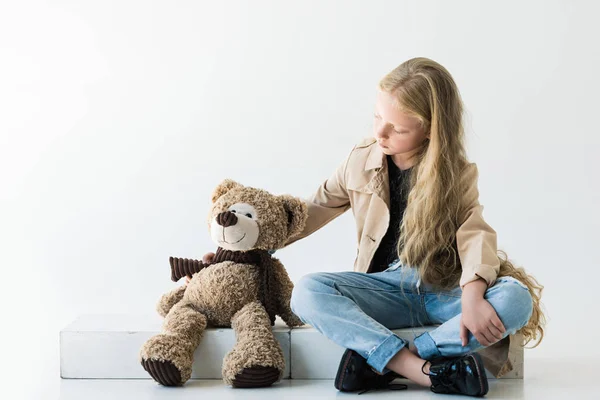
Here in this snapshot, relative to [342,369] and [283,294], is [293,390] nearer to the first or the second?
[342,369]

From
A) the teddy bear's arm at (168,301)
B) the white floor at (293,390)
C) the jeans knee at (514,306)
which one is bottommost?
the white floor at (293,390)

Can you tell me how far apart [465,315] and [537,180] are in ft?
5.04

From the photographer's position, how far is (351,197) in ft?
7.79

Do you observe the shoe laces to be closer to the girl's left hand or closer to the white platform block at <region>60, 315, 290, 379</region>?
the girl's left hand

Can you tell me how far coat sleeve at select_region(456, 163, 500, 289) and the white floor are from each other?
24 centimetres

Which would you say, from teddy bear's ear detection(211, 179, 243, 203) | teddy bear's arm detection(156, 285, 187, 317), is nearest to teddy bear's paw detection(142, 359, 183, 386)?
teddy bear's arm detection(156, 285, 187, 317)

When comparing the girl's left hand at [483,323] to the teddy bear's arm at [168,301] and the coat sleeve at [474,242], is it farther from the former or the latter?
the teddy bear's arm at [168,301]

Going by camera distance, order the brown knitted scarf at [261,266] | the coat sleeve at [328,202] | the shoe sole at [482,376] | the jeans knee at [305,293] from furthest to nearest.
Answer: the coat sleeve at [328,202] < the brown knitted scarf at [261,266] < the jeans knee at [305,293] < the shoe sole at [482,376]

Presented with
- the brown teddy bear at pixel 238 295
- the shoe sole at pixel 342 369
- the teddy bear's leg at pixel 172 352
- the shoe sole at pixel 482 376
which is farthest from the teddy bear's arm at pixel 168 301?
the shoe sole at pixel 482 376

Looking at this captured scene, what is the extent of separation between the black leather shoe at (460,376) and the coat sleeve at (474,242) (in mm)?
160

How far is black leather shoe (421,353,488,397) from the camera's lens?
2.04 meters

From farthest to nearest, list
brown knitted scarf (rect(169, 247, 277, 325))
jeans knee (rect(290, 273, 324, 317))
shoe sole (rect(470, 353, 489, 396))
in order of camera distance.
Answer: brown knitted scarf (rect(169, 247, 277, 325)), jeans knee (rect(290, 273, 324, 317)), shoe sole (rect(470, 353, 489, 396))

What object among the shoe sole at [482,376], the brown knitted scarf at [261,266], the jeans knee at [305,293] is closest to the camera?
the shoe sole at [482,376]

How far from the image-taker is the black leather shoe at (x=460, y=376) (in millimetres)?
2035
